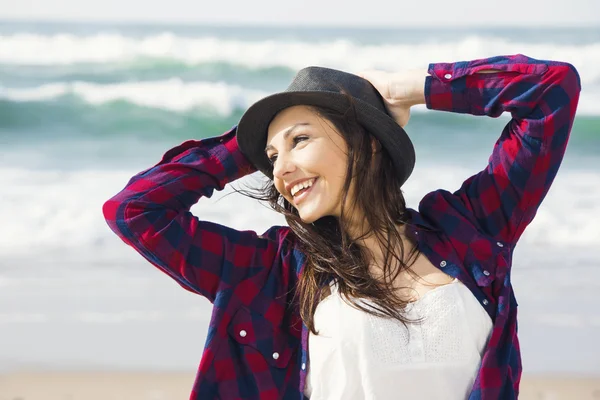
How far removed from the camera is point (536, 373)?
4941 mm

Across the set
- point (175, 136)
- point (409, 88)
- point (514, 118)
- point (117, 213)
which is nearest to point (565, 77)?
point (514, 118)

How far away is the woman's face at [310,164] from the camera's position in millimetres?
2387

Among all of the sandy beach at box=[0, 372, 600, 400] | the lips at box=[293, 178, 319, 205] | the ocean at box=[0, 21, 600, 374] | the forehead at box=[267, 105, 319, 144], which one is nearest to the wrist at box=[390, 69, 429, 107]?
the forehead at box=[267, 105, 319, 144]

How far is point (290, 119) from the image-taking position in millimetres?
2477

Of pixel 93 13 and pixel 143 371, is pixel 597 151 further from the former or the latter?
pixel 93 13

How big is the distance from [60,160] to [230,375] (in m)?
7.15

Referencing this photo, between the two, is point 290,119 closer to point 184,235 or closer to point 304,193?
point 304,193

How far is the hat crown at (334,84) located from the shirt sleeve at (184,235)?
42 cm

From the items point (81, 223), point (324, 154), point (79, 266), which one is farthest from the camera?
point (81, 223)

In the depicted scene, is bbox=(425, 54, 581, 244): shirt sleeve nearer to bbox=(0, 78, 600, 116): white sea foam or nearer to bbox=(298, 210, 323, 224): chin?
bbox=(298, 210, 323, 224): chin

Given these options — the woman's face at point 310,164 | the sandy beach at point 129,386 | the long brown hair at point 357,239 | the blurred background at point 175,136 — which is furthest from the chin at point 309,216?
the blurred background at point 175,136

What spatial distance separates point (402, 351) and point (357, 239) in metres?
0.41

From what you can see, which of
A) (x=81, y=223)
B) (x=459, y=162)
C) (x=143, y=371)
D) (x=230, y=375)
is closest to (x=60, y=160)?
(x=81, y=223)

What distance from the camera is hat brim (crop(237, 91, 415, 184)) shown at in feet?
7.94
